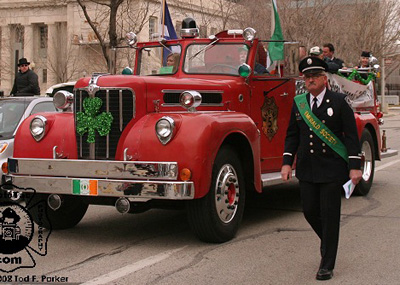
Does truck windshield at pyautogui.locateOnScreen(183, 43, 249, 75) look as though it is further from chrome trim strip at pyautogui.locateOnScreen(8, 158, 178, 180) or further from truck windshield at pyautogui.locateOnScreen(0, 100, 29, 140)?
truck windshield at pyautogui.locateOnScreen(0, 100, 29, 140)

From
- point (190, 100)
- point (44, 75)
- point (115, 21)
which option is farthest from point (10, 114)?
point (44, 75)

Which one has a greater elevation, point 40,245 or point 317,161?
point 317,161

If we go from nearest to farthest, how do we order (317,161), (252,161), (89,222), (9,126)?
(317,161)
(252,161)
(89,222)
(9,126)

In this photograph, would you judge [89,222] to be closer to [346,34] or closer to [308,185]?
[308,185]

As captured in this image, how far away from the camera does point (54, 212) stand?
8.22 m

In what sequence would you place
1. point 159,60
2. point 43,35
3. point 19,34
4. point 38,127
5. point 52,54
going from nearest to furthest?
point 38,127 → point 159,60 → point 19,34 → point 52,54 → point 43,35

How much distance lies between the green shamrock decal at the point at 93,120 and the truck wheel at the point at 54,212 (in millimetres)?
914

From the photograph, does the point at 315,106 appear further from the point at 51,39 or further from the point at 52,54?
the point at 51,39

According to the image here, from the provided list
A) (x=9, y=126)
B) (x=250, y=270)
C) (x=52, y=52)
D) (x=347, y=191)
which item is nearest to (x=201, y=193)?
(x=250, y=270)

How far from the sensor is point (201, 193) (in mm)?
7027

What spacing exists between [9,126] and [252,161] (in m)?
4.51

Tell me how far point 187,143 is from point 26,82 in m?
7.69

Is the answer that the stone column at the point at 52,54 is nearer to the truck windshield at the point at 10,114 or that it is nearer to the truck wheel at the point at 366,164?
the truck windshield at the point at 10,114

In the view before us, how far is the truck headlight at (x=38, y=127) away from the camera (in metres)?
7.85
